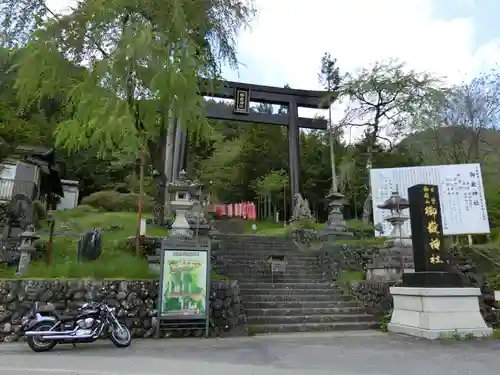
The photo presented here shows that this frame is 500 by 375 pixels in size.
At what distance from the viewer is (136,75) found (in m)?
9.76

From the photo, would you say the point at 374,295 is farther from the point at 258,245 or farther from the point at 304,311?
the point at 258,245

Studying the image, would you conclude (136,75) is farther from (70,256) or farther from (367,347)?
(367,347)

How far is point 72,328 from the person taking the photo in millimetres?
6602

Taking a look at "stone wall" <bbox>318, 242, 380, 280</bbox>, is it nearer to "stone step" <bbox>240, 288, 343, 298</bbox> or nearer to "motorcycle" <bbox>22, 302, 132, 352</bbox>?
"stone step" <bbox>240, 288, 343, 298</bbox>

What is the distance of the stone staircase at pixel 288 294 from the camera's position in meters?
9.17

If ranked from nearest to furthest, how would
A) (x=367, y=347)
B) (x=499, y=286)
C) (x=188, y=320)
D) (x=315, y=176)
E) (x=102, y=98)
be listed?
(x=367, y=347) → (x=188, y=320) → (x=102, y=98) → (x=499, y=286) → (x=315, y=176)

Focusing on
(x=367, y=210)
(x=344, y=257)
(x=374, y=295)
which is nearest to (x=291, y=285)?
(x=374, y=295)

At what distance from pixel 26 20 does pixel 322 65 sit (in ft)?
94.5

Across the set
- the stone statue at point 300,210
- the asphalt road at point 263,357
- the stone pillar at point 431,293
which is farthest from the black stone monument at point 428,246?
the stone statue at point 300,210

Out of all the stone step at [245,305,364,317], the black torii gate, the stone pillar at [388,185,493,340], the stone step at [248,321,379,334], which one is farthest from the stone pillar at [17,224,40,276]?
the black torii gate

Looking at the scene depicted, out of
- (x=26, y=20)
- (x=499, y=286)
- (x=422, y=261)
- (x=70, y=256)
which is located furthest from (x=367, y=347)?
(x=26, y=20)

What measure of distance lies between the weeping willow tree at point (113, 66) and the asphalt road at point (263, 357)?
479 centimetres

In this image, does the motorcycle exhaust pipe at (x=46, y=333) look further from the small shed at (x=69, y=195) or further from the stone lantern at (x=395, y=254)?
the small shed at (x=69, y=195)

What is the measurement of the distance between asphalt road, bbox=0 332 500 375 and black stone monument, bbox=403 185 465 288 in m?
1.28
